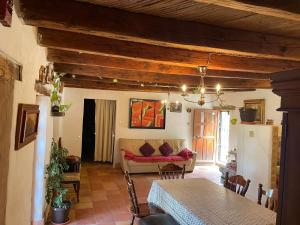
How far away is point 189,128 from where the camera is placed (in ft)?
26.0

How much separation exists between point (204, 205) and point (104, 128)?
5.55 meters

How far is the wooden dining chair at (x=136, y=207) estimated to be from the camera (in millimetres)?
3023

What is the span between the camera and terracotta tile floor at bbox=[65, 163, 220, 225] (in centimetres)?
387

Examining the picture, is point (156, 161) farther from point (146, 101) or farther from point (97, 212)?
point (97, 212)

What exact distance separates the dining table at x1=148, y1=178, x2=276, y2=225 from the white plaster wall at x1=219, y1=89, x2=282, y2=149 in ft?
9.06

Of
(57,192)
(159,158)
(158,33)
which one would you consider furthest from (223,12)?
(159,158)

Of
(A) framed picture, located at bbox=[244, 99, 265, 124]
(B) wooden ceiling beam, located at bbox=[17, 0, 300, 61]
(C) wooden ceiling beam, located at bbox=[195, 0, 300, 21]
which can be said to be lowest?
(A) framed picture, located at bbox=[244, 99, 265, 124]

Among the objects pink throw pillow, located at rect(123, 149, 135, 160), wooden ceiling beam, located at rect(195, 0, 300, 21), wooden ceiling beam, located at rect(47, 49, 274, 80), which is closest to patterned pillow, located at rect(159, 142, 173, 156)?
pink throw pillow, located at rect(123, 149, 135, 160)

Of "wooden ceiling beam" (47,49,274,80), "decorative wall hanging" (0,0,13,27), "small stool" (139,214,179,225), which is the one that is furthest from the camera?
"wooden ceiling beam" (47,49,274,80)

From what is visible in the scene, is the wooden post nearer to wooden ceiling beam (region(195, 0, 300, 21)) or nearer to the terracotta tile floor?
wooden ceiling beam (region(195, 0, 300, 21))

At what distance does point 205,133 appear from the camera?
785cm

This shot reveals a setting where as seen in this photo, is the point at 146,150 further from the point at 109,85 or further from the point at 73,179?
the point at 73,179

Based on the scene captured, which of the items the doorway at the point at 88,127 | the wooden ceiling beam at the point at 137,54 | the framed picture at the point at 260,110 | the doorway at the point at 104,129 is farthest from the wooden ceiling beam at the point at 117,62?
the doorway at the point at 88,127

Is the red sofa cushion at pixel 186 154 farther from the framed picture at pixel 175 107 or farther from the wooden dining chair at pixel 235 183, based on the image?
the wooden dining chair at pixel 235 183
